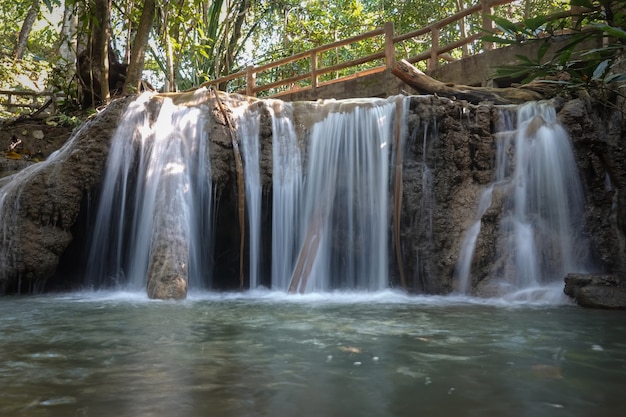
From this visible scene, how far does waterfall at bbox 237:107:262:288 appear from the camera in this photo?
7.80 meters

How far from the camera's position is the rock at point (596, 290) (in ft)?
17.8

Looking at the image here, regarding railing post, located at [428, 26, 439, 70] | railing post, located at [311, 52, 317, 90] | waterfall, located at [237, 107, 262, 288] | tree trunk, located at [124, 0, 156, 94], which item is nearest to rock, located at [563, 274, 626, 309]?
waterfall, located at [237, 107, 262, 288]

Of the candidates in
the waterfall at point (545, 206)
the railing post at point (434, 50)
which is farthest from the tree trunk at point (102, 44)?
the waterfall at point (545, 206)

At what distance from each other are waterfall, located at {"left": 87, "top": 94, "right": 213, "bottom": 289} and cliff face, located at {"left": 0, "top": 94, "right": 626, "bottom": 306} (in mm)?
180

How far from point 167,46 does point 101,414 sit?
36.0ft

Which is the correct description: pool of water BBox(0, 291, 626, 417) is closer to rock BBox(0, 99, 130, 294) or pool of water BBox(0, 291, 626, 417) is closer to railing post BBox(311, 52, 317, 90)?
rock BBox(0, 99, 130, 294)

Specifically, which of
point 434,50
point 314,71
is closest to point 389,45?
point 434,50

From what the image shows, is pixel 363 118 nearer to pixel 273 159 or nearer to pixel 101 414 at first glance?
pixel 273 159

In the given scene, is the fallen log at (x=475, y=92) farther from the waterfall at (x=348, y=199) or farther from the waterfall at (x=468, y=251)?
the waterfall at (x=468, y=251)

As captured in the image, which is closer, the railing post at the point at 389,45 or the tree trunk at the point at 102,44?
the tree trunk at the point at 102,44

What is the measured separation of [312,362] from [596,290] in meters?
3.80

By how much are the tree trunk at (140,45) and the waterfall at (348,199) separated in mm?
4288

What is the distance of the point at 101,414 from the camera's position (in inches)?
82.7

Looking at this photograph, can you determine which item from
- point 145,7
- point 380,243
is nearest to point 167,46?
point 145,7
